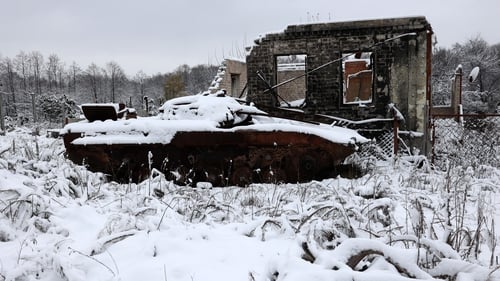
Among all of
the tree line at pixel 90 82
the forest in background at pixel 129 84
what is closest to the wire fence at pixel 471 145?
the forest in background at pixel 129 84

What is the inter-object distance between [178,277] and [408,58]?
10.4 metres

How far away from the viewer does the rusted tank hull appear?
6316mm

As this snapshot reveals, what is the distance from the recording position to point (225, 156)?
21.1 ft

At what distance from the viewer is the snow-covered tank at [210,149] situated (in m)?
6.30

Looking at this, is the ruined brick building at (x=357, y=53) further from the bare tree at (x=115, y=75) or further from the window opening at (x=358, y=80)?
the bare tree at (x=115, y=75)

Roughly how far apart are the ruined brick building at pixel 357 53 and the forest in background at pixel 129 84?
52.2ft

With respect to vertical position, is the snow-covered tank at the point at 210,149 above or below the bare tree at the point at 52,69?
below

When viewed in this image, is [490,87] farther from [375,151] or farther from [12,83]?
[12,83]

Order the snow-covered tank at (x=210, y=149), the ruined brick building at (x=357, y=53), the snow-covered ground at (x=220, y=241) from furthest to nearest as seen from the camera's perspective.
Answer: the ruined brick building at (x=357, y=53), the snow-covered tank at (x=210, y=149), the snow-covered ground at (x=220, y=241)

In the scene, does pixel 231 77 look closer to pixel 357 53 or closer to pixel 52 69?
pixel 357 53

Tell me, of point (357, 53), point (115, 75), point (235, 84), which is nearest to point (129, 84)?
point (115, 75)

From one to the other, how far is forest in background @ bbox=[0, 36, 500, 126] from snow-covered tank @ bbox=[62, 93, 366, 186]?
1856 cm

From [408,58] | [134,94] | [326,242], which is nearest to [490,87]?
[408,58]

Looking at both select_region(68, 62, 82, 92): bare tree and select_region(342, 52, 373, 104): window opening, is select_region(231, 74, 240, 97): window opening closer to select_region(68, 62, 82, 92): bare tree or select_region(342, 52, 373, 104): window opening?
select_region(342, 52, 373, 104): window opening
